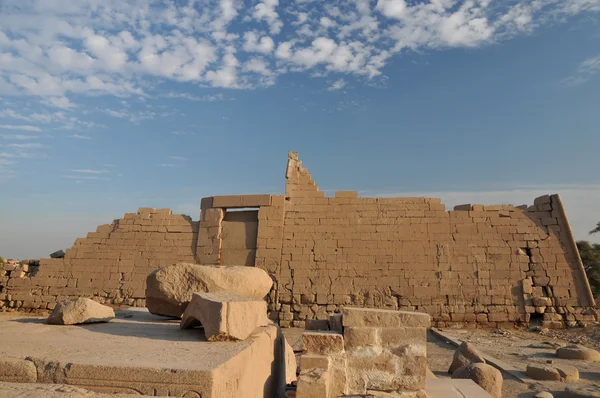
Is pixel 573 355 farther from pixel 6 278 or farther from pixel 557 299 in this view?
pixel 6 278

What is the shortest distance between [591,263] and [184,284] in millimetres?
19087

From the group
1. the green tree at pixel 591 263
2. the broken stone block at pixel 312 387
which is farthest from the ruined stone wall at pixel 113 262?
the green tree at pixel 591 263

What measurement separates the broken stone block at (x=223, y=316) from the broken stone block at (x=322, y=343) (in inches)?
22.5

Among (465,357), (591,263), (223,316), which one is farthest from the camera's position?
(591,263)

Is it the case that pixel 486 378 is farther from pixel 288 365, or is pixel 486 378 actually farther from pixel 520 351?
pixel 520 351

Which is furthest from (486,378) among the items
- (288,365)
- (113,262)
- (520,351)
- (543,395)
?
(113,262)

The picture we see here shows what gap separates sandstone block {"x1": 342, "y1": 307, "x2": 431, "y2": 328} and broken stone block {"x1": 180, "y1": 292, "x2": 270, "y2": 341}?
103cm

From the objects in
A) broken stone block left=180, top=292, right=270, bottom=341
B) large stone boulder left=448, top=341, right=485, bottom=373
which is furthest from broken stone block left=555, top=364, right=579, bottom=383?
broken stone block left=180, top=292, right=270, bottom=341

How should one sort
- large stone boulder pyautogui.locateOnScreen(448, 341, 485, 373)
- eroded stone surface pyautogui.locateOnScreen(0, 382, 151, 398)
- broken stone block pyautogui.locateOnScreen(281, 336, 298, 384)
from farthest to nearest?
large stone boulder pyautogui.locateOnScreen(448, 341, 485, 373)
broken stone block pyautogui.locateOnScreen(281, 336, 298, 384)
eroded stone surface pyautogui.locateOnScreen(0, 382, 151, 398)

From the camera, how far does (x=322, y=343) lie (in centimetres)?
422

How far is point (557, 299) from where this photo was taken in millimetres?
11766

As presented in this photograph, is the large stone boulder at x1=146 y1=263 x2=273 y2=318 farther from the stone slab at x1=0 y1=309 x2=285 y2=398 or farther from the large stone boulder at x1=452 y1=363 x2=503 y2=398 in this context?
the large stone boulder at x1=452 y1=363 x2=503 y2=398

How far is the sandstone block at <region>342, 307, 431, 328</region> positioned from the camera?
443cm

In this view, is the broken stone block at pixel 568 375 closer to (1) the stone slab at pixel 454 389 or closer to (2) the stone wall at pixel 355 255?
(1) the stone slab at pixel 454 389
